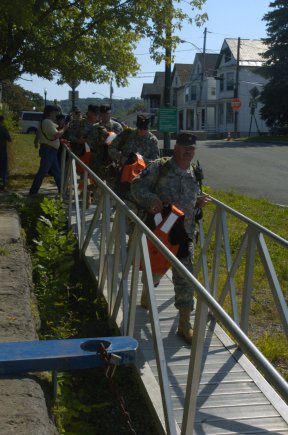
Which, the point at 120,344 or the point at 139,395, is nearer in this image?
the point at 120,344

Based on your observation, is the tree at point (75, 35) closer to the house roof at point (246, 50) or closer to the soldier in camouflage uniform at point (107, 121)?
the soldier in camouflage uniform at point (107, 121)

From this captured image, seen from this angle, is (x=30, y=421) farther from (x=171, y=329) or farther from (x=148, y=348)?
(x=171, y=329)

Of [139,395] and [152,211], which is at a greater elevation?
[152,211]

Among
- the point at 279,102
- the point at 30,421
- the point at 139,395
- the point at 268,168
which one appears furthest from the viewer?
the point at 279,102

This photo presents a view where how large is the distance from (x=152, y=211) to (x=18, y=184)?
24.1 ft

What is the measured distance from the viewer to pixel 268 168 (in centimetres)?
1931

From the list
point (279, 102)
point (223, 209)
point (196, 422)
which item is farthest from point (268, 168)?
point (279, 102)

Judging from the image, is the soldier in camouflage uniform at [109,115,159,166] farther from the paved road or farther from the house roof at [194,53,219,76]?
the house roof at [194,53,219,76]

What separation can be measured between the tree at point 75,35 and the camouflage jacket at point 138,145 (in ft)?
15.8

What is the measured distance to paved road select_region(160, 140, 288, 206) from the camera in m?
14.4

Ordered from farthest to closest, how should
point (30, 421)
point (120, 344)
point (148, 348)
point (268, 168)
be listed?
1. point (268, 168)
2. point (148, 348)
3. point (120, 344)
4. point (30, 421)

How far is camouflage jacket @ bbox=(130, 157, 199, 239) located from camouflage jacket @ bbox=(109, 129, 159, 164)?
6.54ft

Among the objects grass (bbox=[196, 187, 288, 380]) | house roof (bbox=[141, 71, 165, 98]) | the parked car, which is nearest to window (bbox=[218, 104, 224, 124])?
the parked car

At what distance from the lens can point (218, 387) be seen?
377 centimetres
